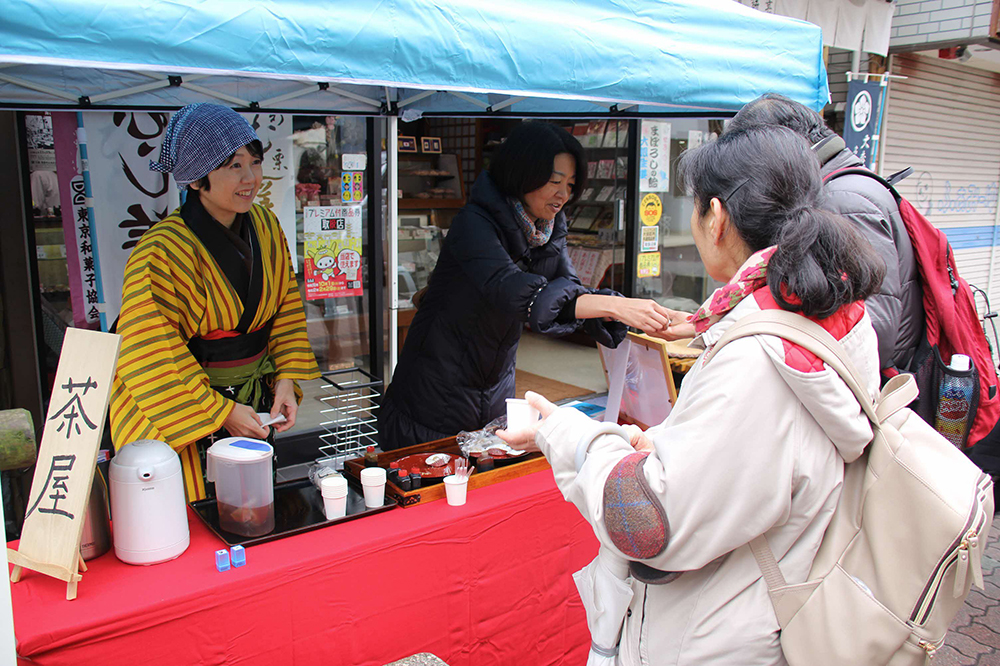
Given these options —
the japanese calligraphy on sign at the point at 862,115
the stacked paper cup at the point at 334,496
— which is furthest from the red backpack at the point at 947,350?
the japanese calligraphy on sign at the point at 862,115

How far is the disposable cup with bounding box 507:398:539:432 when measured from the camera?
5.22 feet

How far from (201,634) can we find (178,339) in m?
0.88

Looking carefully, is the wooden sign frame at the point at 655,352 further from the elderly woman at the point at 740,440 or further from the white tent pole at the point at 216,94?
the white tent pole at the point at 216,94

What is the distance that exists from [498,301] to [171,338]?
102cm

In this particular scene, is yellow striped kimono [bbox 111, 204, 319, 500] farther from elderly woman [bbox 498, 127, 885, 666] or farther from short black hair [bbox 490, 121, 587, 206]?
elderly woman [bbox 498, 127, 885, 666]

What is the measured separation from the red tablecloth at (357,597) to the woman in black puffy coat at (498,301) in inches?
20.7

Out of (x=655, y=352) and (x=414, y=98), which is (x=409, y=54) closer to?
(x=414, y=98)

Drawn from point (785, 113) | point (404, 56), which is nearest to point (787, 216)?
point (785, 113)

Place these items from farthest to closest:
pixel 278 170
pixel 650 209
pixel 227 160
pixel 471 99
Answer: pixel 650 209
pixel 278 170
pixel 471 99
pixel 227 160

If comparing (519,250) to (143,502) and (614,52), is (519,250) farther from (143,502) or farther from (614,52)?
(143,502)

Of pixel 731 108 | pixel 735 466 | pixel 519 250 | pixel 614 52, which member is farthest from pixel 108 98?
pixel 735 466

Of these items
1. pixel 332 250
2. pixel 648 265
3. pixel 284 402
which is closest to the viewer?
pixel 284 402

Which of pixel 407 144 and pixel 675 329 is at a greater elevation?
pixel 407 144

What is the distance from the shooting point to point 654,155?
6062 millimetres
